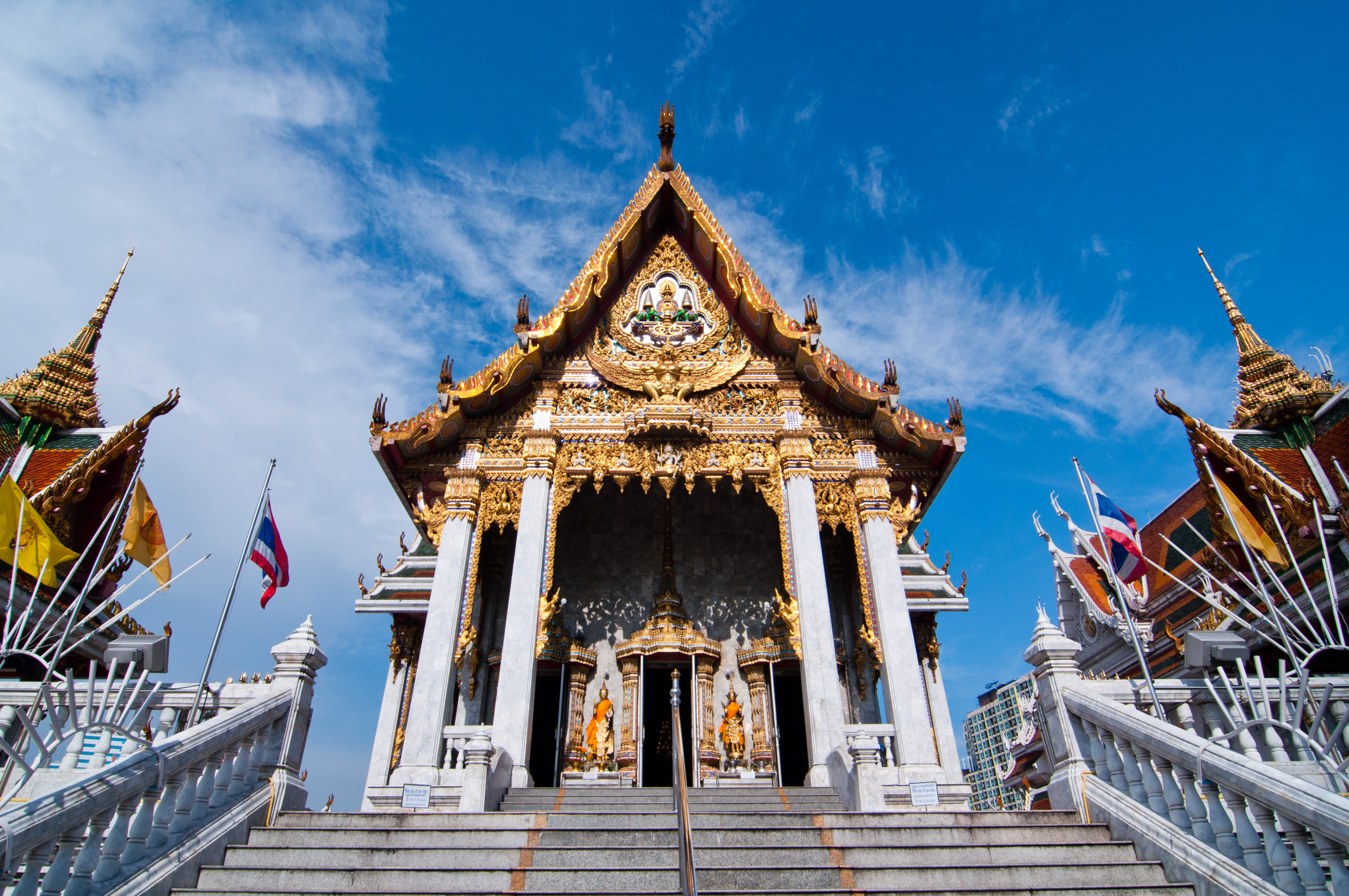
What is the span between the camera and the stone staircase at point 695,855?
4859 mm

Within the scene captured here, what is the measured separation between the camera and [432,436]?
1071 cm

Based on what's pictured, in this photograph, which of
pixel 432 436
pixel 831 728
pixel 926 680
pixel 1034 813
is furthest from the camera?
pixel 926 680

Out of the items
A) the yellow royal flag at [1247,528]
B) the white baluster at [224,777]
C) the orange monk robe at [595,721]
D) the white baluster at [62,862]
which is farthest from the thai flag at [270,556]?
the yellow royal flag at [1247,528]

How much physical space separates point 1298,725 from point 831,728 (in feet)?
14.9

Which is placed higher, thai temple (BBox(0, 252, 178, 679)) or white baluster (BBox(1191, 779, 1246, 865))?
thai temple (BBox(0, 252, 178, 679))

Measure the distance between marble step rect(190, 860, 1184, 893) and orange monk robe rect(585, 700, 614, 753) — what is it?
6268 mm

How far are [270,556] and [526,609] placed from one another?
2937 millimetres

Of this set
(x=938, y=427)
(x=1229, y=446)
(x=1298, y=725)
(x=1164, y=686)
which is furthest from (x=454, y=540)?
(x=1229, y=446)

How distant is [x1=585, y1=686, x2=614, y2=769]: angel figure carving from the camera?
36.1ft

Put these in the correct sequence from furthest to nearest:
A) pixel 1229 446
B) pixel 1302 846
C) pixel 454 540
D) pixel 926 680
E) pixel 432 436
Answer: pixel 1229 446 → pixel 926 680 → pixel 432 436 → pixel 454 540 → pixel 1302 846

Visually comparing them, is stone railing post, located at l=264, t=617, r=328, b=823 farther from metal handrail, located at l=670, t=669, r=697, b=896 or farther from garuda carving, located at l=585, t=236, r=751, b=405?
garuda carving, located at l=585, t=236, r=751, b=405

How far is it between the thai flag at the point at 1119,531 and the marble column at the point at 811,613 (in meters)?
3.22

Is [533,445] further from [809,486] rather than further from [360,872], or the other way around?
[360,872]

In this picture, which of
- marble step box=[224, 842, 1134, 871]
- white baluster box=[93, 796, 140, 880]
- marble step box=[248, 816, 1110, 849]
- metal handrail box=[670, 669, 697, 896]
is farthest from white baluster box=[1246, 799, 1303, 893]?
white baluster box=[93, 796, 140, 880]
